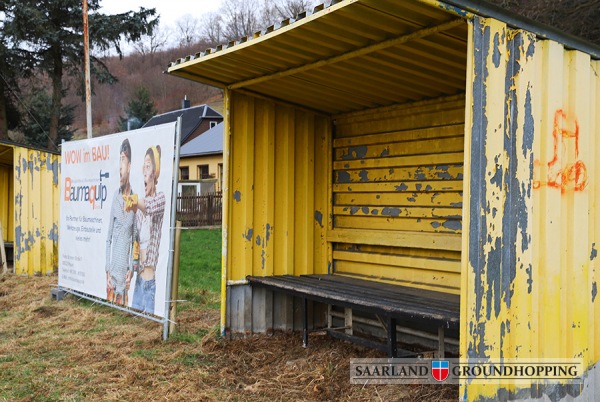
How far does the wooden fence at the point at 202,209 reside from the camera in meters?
24.0

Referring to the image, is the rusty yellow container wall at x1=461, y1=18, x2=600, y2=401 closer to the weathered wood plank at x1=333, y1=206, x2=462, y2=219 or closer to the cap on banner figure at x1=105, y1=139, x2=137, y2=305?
the weathered wood plank at x1=333, y1=206, x2=462, y2=219

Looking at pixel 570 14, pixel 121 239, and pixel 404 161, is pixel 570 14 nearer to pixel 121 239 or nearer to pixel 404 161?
pixel 404 161

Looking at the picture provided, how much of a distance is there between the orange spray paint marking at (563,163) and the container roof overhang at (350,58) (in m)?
0.87

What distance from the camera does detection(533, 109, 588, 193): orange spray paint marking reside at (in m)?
3.69

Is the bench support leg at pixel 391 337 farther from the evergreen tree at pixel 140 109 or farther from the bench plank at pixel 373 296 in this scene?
the evergreen tree at pixel 140 109

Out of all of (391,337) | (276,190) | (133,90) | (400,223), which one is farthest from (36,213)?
(133,90)

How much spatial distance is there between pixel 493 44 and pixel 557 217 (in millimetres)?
1161

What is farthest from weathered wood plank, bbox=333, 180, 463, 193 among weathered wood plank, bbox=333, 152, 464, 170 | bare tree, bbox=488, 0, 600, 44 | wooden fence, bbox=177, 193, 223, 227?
wooden fence, bbox=177, 193, 223, 227

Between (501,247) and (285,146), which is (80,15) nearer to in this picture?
(285,146)

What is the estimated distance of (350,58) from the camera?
4.64 meters

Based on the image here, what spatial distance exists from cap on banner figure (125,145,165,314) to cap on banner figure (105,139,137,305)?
0.20 m

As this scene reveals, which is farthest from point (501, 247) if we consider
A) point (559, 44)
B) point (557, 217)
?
point (559, 44)

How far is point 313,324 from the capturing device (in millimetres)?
6574

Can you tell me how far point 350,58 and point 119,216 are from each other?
3.75m
